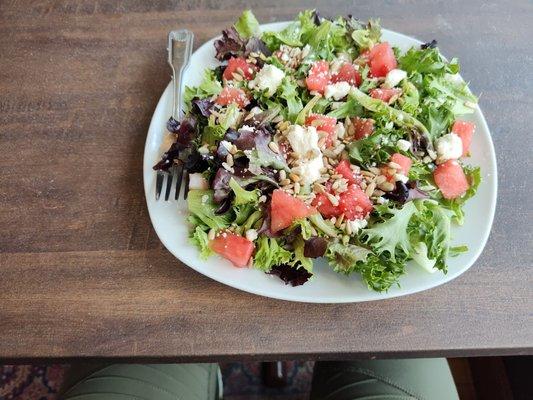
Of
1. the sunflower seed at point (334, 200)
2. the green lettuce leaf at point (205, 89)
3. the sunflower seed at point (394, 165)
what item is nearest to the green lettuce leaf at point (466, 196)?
the sunflower seed at point (394, 165)

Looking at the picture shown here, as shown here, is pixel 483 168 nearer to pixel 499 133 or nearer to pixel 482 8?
pixel 499 133

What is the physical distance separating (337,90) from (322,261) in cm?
39

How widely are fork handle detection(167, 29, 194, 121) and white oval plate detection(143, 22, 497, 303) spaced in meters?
→ 0.07

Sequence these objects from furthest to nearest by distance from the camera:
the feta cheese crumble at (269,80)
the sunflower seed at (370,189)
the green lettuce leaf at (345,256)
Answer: the feta cheese crumble at (269,80), the sunflower seed at (370,189), the green lettuce leaf at (345,256)

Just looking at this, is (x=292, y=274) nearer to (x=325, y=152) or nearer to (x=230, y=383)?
(x=325, y=152)

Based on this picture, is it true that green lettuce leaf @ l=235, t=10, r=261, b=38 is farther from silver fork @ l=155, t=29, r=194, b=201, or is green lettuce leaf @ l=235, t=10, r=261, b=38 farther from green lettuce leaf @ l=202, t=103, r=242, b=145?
green lettuce leaf @ l=202, t=103, r=242, b=145

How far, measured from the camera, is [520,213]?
3.66 ft

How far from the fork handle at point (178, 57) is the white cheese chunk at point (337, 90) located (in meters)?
0.34

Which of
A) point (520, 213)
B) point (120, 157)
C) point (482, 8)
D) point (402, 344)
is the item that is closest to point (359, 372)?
point (402, 344)

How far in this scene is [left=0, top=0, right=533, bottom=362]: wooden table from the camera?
0.98m

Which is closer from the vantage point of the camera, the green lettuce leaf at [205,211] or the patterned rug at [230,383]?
the green lettuce leaf at [205,211]

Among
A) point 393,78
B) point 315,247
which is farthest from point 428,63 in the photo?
point 315,247

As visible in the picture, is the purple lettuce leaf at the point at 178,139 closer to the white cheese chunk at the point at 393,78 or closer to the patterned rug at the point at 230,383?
the white cheese chunk at the point at 393,78

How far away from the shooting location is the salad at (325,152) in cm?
99
